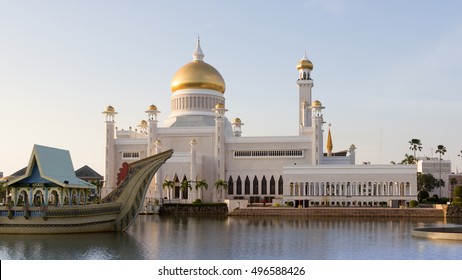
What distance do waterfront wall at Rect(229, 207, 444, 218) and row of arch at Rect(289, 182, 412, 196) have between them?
6984 millimetres

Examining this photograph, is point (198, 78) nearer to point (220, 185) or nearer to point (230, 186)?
point (230, 186)

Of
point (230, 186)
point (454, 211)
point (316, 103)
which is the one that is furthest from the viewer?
point (316, 103)

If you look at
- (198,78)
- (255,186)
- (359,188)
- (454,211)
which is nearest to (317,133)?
(359,188)

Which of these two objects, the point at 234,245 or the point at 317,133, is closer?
the point at 234,245

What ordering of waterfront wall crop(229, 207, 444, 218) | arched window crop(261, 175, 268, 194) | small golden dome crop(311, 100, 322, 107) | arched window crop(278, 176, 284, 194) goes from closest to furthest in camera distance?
waterfront wall crop(229, 207, 444, 218), arched window crop(278, 176, 284, 194), arched window crop(261, 175, 268, 194), small golden dome crop(311, 100, 322, 107)

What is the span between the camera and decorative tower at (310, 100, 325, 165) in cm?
7424

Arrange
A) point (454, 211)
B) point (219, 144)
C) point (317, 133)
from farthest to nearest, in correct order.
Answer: point (219, 144), point (317, 133), point (454, 211)

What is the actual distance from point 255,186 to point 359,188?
12.8 metres

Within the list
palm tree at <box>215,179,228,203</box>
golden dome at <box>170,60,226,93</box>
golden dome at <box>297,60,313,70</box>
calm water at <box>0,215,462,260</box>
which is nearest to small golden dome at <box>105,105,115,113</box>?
golden dome at <box>170,60,226,93</box>

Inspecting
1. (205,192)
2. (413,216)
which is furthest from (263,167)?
(413,216)

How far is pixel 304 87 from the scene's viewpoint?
82688mm

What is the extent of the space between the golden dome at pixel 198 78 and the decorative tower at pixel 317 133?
1405 centimetres

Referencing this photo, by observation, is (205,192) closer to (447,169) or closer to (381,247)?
(381,247)

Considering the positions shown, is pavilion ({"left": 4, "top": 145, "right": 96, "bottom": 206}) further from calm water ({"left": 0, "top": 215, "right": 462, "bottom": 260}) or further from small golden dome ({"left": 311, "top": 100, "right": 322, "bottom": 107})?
small golden dome ({"left": 311, "top": 100, "right": 322, "bottom": 107})
